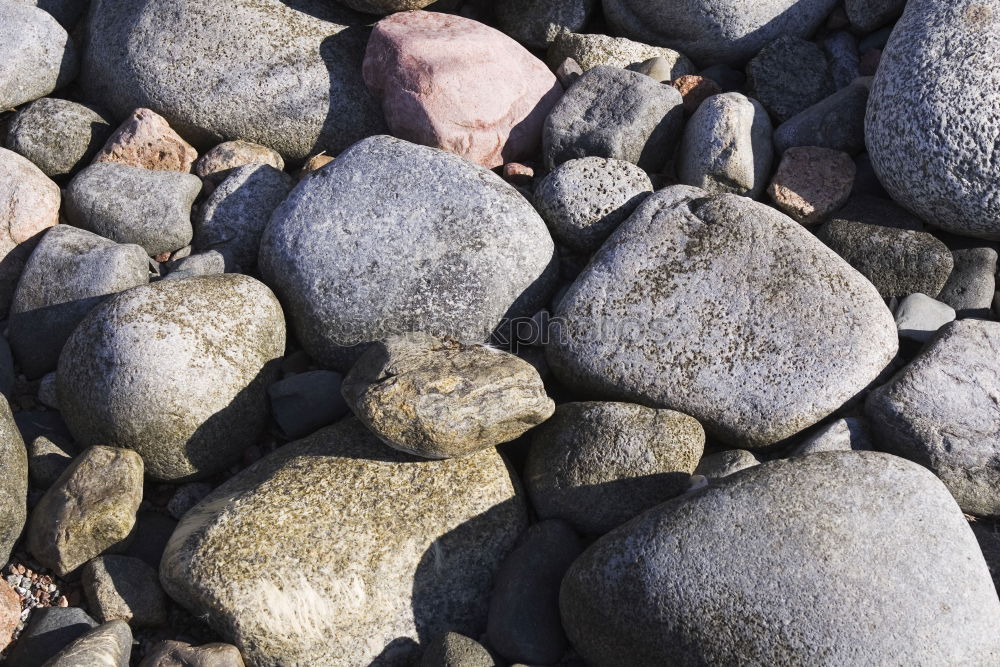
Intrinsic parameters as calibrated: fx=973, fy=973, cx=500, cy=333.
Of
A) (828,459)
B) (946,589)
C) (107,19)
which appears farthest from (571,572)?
(107,19)

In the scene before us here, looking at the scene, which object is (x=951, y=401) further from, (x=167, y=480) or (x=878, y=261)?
(x=167, y=480)

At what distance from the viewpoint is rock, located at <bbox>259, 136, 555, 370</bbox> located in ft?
13.5

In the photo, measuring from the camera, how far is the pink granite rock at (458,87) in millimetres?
4629

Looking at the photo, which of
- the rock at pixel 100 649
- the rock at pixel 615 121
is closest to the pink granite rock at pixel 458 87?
the rock at pixel 615 121

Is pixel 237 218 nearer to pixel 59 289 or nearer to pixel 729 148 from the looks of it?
pixel 59 289

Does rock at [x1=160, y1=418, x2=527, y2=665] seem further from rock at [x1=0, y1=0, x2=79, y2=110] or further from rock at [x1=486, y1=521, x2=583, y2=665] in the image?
rock at [x1=0, y1=0, x2=79, y2=110]

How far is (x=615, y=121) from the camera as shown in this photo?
4.55 metres

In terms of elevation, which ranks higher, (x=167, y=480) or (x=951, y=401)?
(x=951, y=401)

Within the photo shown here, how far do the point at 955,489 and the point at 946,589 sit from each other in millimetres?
715

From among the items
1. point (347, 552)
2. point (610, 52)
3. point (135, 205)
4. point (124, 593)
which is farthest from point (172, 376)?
point (610, 52)

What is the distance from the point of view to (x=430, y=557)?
3.56 m

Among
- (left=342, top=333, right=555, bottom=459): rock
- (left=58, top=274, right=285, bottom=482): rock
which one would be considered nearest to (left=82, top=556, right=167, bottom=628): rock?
(left=58, top=274, right=285, bottom=482): rock

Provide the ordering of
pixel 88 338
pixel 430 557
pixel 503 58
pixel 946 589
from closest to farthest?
pixel 946 589 → pixel 430 557 → pixel 88 338 → pixel 503 58

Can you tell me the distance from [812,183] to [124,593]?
330 cm
